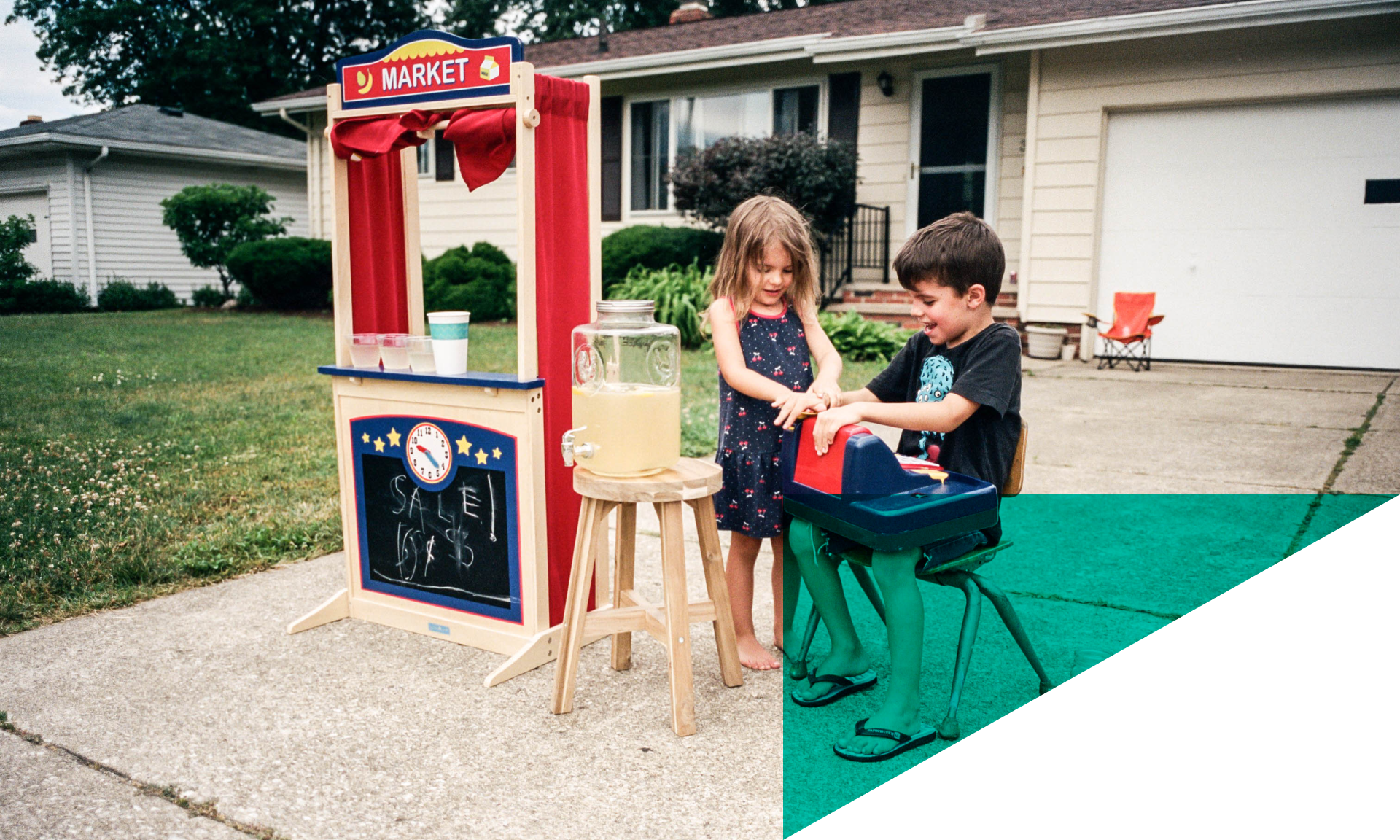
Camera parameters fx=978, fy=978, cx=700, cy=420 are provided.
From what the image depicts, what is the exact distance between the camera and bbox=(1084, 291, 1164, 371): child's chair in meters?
10.0

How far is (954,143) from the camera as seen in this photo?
11852 mm

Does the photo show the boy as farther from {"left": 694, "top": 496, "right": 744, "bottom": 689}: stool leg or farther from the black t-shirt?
{"left": 694, "top": 496, "right": 744, "bottom": 689}: stool leg

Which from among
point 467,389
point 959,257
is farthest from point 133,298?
point 959,257

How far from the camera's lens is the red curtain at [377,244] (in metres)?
3.41

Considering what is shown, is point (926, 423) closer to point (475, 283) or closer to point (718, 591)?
point (718, 591)

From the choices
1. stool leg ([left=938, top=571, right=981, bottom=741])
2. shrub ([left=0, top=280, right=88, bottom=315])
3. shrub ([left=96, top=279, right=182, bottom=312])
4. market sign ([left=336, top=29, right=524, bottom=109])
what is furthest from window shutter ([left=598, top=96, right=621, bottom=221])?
stool leg ([left=938, top=571, right=981, bottom=741])

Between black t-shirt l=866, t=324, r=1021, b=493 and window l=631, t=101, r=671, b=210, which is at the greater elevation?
window l=631, t=101, r=671, b=210

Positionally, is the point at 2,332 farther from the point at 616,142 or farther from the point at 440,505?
the point at 616,142

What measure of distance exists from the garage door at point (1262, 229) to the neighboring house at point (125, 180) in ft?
34.0

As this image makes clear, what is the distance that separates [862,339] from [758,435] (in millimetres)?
7449

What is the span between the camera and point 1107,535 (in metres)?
4.43

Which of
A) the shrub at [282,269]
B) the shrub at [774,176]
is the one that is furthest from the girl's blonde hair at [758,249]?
the shrub at [282,269]

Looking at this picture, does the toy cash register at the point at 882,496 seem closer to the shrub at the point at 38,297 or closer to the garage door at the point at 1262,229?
the shrub at the point at 38,297

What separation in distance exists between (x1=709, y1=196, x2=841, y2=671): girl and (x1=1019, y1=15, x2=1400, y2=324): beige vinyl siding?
8498 mm
